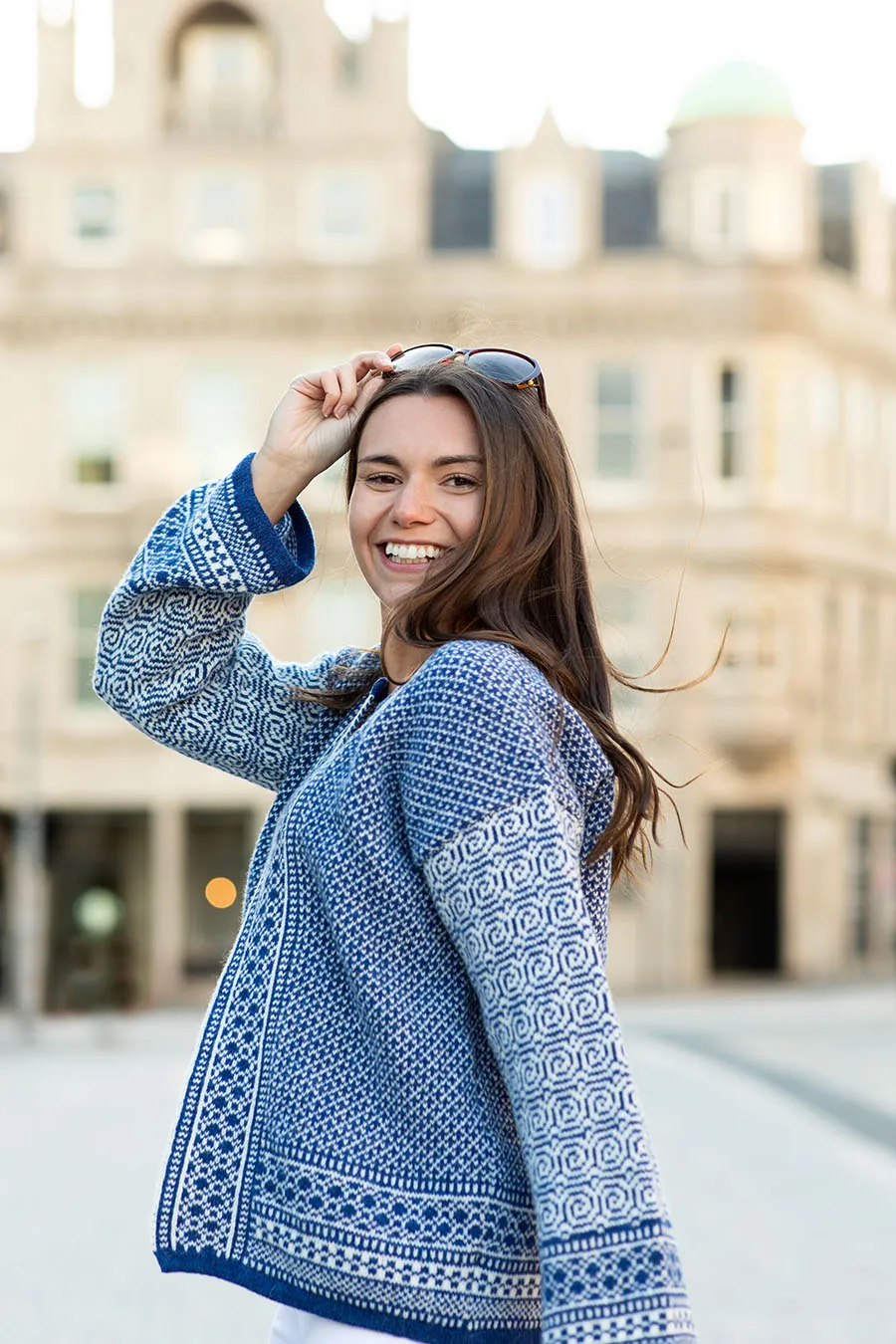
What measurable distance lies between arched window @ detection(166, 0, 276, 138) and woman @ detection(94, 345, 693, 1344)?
108 feet

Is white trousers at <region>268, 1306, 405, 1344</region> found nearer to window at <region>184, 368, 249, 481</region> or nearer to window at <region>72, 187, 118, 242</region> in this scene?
window at <region>184, 368, 249, 481</region>

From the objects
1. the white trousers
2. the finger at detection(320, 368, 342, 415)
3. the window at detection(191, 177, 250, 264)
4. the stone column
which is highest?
the window at detection(191, 177, 250, 264)

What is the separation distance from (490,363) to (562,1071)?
885 millimetres

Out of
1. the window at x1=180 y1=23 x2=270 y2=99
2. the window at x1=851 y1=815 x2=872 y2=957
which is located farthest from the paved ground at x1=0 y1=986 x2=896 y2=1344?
the window at x1=180 y1=23 x2=270 y2=99

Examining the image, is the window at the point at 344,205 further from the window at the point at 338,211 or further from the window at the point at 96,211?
the window at the point at 96,211

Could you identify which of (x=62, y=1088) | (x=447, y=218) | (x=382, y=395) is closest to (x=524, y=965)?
(x=382, y=395)

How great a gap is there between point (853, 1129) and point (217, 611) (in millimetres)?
12289

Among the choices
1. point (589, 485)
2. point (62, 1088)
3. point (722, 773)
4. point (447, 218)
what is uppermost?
point (447, 218)

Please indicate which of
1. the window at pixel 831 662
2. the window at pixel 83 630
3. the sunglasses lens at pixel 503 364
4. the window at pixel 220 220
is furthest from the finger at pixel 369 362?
the window at pixel 831 662

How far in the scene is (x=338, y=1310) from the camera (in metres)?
2.29

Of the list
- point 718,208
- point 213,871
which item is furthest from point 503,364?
point 718,208

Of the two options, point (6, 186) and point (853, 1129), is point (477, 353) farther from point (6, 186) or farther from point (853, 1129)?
point (6, 186)

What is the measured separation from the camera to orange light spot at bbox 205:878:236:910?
34844 millimetres

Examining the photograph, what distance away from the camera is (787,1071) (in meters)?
18.9
